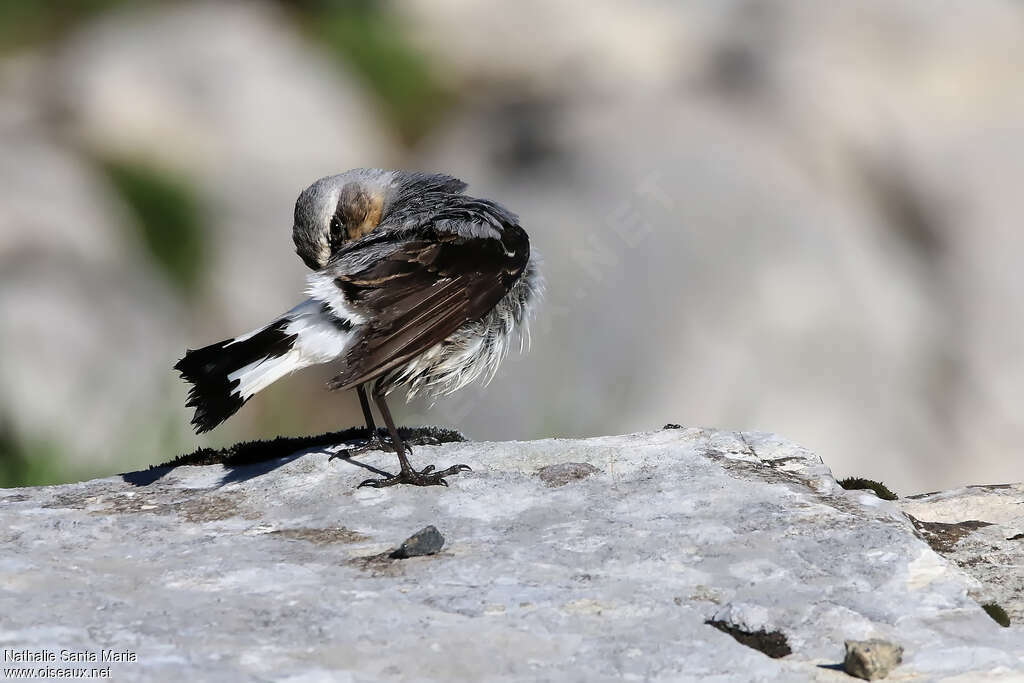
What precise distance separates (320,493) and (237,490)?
335mm

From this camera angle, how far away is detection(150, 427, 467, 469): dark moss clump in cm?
511

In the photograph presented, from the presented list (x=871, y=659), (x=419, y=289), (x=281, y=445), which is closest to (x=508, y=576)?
(x=871, y=659)

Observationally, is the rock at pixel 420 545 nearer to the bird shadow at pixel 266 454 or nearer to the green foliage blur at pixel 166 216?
the bird shadow at pixel 266 454

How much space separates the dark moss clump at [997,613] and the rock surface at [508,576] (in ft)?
0.25

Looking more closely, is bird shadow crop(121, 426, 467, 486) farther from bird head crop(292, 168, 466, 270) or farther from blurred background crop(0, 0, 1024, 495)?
blurred background crop(0, 0, 1024, 495)

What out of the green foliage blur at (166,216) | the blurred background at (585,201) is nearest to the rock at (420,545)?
the blurred background at (585,201)

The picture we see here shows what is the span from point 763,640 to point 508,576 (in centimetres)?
80

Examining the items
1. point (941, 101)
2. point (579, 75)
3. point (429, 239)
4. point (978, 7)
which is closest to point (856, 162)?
point (941, 101)

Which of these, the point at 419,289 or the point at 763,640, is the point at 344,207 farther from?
the point at 763,640

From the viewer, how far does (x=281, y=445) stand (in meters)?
5.32

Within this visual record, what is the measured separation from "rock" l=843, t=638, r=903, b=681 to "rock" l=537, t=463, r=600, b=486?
1585 mm

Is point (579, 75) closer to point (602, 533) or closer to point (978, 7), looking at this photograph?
point (978, 7)

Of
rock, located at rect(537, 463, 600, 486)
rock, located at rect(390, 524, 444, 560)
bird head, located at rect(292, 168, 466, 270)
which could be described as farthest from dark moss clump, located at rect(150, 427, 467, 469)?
rock, located at rect(390, 524, 444, 560)

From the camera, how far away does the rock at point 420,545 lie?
378 centimetres
